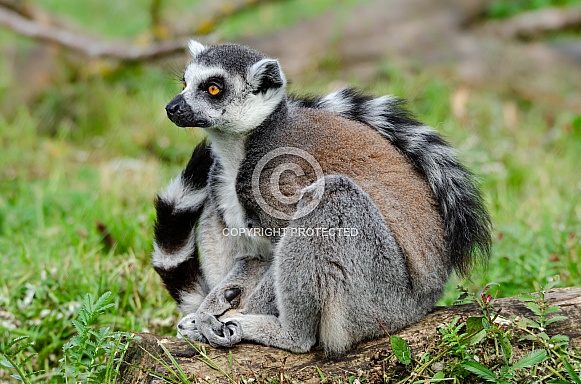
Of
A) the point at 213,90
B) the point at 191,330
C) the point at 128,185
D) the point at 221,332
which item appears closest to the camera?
the point at 221,332

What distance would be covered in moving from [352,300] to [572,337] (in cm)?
123

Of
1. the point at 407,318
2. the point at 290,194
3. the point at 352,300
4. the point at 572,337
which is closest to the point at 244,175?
the point at 290,194

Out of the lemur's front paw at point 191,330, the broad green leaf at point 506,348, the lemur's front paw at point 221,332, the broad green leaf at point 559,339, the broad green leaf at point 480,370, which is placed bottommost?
the broad green leaf at point 480,370

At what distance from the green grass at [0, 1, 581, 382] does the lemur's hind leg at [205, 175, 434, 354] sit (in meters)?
1.23

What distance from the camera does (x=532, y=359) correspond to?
323cm

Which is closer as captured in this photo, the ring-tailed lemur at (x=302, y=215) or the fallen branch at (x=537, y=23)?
the ring-tailed lemur at (x=302, y=215)

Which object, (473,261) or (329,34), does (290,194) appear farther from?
(329,34)

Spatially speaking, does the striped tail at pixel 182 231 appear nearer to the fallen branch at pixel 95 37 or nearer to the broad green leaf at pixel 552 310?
the broad green leaf at pixel 552 310

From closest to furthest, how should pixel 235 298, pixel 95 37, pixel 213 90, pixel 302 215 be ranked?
pixel 302 215 < pixel 213 90 < pixel 235 298 < pixel 95 37

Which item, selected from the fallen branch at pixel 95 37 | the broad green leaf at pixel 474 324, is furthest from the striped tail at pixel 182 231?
the fallen branch at pixel 95 37

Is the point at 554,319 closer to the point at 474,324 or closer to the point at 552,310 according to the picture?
the point at 552,310

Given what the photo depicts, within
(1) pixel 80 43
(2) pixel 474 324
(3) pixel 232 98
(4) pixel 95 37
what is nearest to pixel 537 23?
(4) pixel 95 37

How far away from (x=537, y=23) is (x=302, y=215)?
9450 millimetres
